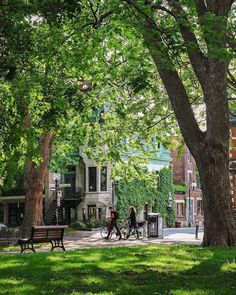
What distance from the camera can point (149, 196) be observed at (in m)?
51.1

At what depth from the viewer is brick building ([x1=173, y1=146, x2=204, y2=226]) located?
5769 centimetres

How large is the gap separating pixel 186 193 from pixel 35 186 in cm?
3337

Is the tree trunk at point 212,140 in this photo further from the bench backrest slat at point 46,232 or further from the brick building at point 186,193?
the brick building at point 186,193

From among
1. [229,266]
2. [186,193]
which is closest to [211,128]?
[229,266]

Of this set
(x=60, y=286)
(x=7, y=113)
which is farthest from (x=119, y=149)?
(x=60, y=286)

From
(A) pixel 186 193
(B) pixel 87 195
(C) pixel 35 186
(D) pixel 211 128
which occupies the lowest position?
(B) pixel 87 195

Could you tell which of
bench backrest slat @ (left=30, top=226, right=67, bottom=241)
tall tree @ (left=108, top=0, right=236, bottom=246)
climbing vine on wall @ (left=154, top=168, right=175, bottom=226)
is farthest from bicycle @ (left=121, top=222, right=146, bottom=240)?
climbing vine on wall @ (left=154, top=168, right=175, bottom=226)

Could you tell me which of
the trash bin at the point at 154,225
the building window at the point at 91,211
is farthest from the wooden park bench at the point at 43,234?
the building window at the point at 91,211

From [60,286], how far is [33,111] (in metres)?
11.9

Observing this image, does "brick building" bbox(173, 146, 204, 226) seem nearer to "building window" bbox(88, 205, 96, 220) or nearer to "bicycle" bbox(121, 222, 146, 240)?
"building window" bbox(88, 205, 96, 220)

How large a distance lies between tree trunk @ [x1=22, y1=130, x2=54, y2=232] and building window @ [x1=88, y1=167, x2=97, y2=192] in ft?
64.4

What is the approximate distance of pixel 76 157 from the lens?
49.2 metres

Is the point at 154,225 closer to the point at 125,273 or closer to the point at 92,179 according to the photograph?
the point at 92,179

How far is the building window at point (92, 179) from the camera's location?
4856 cm
